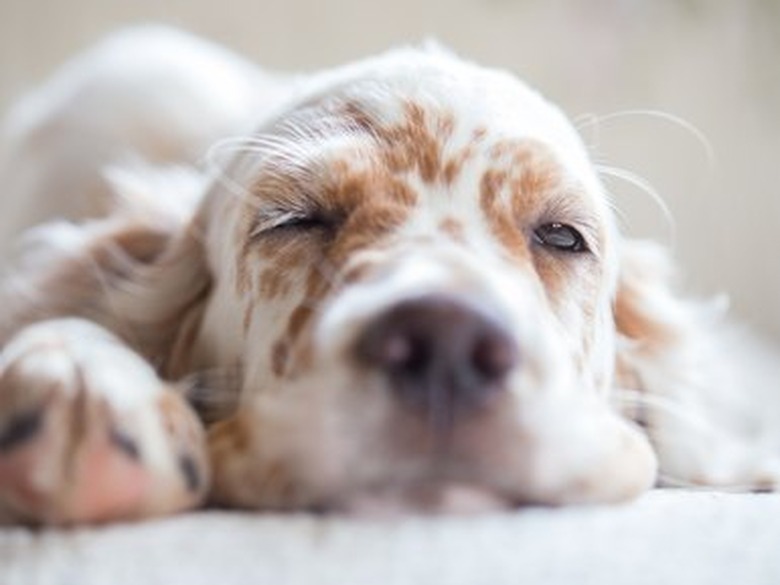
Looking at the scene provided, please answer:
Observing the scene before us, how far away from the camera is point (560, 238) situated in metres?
1.34

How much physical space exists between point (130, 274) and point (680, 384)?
68 cm

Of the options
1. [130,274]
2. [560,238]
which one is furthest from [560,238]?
[130,274]

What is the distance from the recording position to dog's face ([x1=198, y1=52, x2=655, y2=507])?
0.96 metres

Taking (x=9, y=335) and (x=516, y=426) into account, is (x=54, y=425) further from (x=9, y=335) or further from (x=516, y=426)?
(x=9, y=335)

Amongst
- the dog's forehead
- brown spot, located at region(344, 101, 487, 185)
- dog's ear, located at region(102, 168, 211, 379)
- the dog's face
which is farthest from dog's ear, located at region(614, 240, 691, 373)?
dog's ear, located at region(102, 168, 211, 379)

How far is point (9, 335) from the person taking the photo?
5.22 feet

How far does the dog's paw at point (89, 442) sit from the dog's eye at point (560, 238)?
44 cm

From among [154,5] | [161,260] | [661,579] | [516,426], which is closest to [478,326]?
[516,426]

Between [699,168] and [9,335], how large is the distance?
93.9 inches

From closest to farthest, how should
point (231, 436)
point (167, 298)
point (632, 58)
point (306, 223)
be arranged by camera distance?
1. point (231, 436)
2. point (306, 223)
3. point (167, 298)
4. point (632, 58)

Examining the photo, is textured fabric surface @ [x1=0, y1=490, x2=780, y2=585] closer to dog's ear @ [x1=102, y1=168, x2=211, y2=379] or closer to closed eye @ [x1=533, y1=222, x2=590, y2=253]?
closed eye @ [x1=533, y1=222, x2=590, y2=253]

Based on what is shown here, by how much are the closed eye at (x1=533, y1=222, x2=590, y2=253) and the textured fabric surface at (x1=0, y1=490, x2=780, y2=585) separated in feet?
1.26

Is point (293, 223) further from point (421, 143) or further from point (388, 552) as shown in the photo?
point (388, 552)

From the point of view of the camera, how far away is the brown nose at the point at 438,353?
36.9 inches
